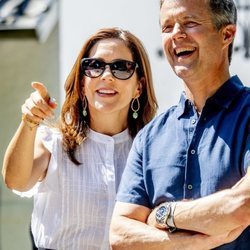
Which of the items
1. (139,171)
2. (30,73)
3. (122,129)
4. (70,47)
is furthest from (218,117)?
(30,73)

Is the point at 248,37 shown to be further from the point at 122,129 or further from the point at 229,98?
the point at 229,98

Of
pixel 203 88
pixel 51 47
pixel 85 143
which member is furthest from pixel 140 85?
pixel 51 47

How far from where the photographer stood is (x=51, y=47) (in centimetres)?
609

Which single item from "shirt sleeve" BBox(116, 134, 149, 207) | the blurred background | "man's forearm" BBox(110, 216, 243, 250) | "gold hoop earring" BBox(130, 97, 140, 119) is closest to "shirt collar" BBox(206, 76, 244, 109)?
"shirt sleeve" BBox(116, 134, 149, 207)

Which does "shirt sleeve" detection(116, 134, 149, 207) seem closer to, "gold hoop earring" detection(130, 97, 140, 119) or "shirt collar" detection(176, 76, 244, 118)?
"shirt collar" detection(176, 76, 244, 118)

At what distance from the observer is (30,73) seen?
20.4 feet

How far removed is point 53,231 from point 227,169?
2.96 ft

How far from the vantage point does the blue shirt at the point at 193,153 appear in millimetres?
2303

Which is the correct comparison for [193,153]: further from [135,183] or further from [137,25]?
[137,25]

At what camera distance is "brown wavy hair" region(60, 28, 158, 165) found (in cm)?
311

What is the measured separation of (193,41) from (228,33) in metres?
0.13

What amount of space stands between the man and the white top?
0.45 meters

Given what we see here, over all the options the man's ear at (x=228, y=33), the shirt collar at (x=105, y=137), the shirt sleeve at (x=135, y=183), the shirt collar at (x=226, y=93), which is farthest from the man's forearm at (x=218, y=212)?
the shirt collar at (x=105, y=137)

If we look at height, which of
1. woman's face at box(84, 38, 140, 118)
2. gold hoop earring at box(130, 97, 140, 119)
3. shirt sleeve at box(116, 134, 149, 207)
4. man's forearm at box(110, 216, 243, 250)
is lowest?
man's forearm at box(110, 216, 243, 250)
